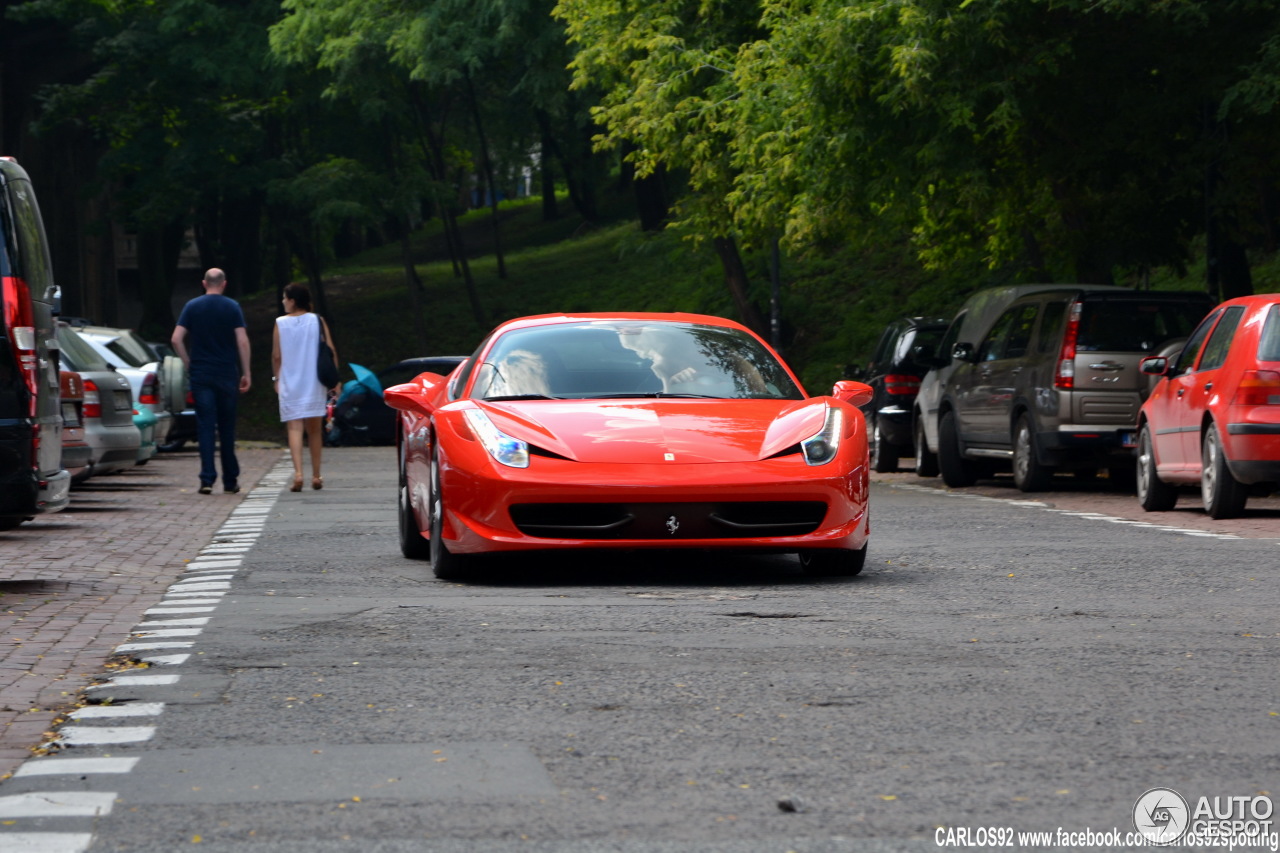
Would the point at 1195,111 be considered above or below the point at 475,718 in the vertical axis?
above

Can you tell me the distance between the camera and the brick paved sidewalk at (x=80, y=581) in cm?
670

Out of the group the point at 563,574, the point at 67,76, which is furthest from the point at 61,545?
the point at 67,76

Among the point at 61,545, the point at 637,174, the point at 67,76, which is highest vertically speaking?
the point at 67,76

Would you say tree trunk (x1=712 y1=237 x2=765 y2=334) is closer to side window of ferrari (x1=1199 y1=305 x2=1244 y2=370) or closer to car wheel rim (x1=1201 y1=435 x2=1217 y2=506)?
side window of ferrari (x1=1199 y1=305 x2=1244 y2=370)

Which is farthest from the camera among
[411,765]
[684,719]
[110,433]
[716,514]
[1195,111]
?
[1195,111]

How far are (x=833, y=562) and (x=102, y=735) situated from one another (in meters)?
5.08

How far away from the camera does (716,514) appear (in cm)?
967

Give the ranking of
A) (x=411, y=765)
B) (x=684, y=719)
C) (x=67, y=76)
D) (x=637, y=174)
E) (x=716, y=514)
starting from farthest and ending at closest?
1. (x=67, y=76)
2. (x=637, y=174)
3. (x=716, y=514)
4. (x=684, y=719)
5. (x=411, y=765)

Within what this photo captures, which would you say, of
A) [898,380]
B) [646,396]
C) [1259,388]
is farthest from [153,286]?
[646,396]

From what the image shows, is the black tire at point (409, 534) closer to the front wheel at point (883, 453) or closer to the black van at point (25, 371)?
the black van at point (25, 371)

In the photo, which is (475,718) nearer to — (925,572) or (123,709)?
(123,709)

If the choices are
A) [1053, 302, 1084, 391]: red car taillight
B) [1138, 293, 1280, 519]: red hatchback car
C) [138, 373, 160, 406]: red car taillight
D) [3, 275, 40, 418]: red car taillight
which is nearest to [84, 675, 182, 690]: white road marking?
[3, 275, 40, 418]: red car taillight

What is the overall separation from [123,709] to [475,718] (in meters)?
1.11

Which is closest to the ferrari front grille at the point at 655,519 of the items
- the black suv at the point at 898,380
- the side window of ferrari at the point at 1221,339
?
the side window of ferrari at the point at 1221,339
